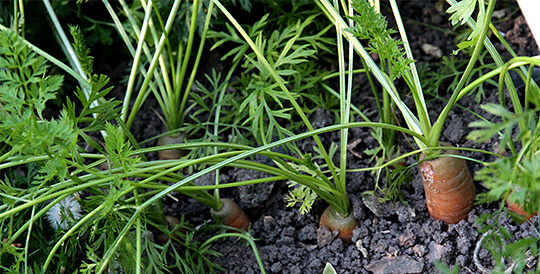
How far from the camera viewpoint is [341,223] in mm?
1188

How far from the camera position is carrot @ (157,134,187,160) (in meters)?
1.41

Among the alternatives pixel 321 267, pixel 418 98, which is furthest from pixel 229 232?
pixel 418 98

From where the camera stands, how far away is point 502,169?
0.72 m

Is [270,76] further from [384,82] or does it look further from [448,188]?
[448,188]

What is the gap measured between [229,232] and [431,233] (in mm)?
436

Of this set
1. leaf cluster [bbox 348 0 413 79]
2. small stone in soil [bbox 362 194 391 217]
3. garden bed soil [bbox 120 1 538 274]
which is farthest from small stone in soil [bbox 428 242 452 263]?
leaf cluster [bbox 348 0 413 79]

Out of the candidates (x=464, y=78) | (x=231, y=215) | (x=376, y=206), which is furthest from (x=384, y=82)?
(x=231, y=215)

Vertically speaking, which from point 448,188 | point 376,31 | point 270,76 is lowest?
point 448,188

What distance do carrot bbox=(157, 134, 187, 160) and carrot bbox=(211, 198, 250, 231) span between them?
0.21 metres

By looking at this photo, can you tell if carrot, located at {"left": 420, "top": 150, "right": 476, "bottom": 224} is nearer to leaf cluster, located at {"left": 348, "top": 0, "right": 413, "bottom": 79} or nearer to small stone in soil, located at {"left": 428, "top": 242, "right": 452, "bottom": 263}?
small stone in soil, located at {"left": 428, "top": 242, "right": 452, "bottom": 263}

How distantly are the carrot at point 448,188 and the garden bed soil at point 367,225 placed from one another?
0.02 m

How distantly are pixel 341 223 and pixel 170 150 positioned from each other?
48 cm

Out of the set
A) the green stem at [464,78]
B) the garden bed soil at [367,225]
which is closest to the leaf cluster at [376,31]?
the green stem at [464,78]

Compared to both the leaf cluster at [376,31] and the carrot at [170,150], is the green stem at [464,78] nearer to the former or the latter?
the leaf cluster at [376,31]
